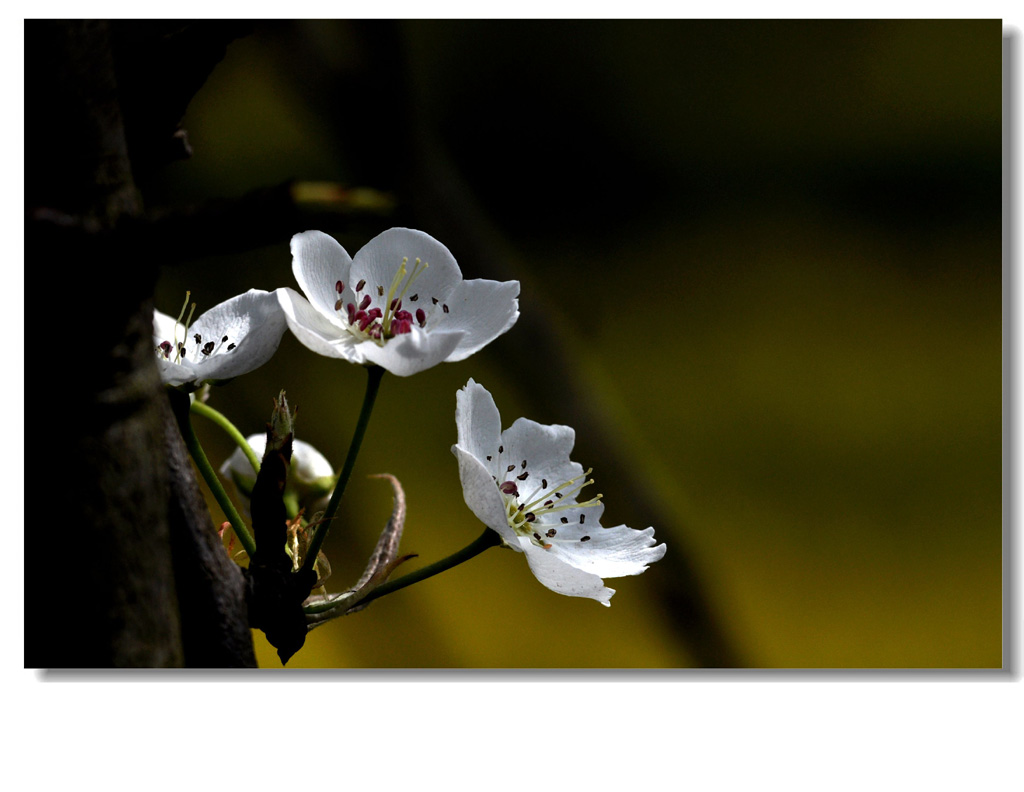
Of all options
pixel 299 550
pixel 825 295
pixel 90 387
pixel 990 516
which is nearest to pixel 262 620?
pixel 299 550

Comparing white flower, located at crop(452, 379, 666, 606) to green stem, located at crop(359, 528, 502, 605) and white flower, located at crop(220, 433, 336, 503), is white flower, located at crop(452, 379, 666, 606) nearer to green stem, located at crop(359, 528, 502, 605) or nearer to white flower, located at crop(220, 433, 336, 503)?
green stem, located at crop(359, 528, 502, 605)

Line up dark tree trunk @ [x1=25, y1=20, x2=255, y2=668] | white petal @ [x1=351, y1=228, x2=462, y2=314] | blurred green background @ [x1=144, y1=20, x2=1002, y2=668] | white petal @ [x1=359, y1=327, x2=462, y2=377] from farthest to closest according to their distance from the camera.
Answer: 1. blurred green background @ [x1=144, y1=20, x2=1002, y2=668]
2. white petal @ [x1=351, y1=228, x2=462, y2=314]
3. white petal @ [x1=359, y1=327, x2=462, y2=377]
4. dark tree trunk @ [x1=25, y1=20, x2=255, y2=668]

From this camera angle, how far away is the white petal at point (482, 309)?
2.01ft

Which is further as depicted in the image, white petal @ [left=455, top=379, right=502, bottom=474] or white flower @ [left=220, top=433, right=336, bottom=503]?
white flower @ [left=220, top=433, right=336, bottom=503]

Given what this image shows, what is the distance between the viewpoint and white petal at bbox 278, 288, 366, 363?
21.3 inches

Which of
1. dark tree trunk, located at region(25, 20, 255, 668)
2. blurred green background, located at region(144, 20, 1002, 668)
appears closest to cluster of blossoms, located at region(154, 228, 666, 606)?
dark tree trunk, located at region(25, 20, 255, 668)

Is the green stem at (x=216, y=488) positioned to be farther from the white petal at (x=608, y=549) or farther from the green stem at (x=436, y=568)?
the white petal at (x=608, y=549)

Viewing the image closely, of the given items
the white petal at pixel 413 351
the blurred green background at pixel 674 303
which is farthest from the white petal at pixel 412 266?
the blurred green background at pixel 674 303

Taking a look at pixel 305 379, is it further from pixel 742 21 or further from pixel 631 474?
pixel 742 21

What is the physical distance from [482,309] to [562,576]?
0.18 meters

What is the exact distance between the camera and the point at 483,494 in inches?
22.3

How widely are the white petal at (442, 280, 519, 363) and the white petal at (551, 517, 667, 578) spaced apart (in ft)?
0.48

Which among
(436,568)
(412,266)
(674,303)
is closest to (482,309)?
(412,266)

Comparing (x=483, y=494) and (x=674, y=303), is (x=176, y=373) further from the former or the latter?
(x=674, y=303)
